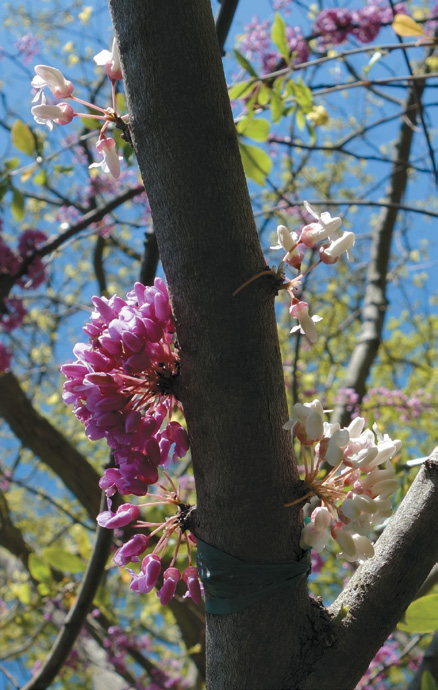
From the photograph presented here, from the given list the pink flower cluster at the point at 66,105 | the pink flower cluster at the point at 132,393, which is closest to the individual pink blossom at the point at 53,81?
the pink flower cluster at the point at 66,105

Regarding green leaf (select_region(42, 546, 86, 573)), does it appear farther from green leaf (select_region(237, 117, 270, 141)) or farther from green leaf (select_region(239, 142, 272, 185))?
green leaf (select_region(237, 117, 270, 141))

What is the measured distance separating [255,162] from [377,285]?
1826 mm

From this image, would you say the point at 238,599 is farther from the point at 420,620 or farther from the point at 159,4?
the point at 159,4

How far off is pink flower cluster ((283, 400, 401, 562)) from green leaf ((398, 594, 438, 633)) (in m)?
0.19

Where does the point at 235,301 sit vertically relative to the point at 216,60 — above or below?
below

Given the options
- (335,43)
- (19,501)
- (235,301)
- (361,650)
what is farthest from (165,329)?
(19,501)

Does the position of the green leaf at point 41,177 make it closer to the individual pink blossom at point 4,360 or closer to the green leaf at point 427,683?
the individual pink blossom at point 4,360

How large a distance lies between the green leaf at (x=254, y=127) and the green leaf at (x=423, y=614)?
1397 millimetres

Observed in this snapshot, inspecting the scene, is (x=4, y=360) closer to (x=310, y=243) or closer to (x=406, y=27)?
(x=406, y=27)

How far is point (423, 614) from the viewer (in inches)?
37.4

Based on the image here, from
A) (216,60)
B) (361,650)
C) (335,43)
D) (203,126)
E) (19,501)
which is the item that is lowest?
(361,650)

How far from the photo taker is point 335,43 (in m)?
3.62

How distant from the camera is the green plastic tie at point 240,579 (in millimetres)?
816

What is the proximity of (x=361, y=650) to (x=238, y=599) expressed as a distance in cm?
18
